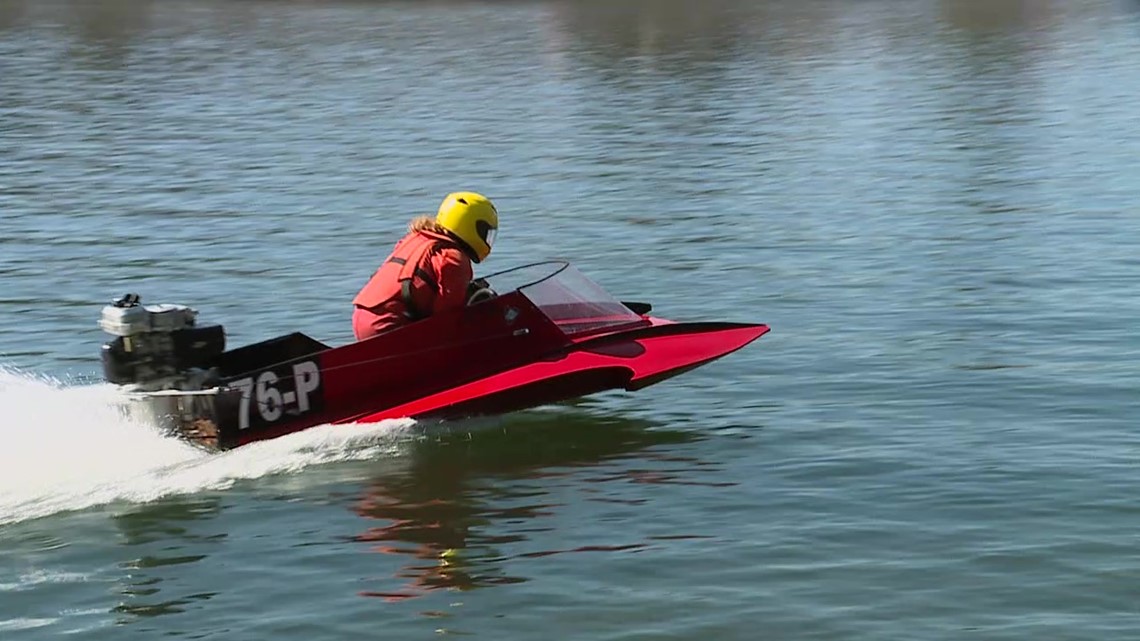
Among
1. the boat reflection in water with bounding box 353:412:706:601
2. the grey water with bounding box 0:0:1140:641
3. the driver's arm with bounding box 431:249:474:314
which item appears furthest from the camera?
the driver's arm with bounding box 431:249:474:314

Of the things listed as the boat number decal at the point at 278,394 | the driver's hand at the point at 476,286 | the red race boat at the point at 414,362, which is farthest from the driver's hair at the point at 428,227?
the boat number decal at the point at 278,394

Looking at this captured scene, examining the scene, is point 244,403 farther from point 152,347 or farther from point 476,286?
point 476,286

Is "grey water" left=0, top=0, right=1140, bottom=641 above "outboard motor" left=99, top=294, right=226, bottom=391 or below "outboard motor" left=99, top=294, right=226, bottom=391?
below

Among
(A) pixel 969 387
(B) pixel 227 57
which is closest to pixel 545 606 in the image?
(A) pixel 969 387

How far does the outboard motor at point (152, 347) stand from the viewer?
37.5 feet

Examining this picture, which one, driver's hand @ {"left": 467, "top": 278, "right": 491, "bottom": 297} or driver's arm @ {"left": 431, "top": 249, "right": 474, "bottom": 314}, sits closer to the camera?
driver's arm @ {"left": 431, "top": 249, "right": 474, "bottom": 314}

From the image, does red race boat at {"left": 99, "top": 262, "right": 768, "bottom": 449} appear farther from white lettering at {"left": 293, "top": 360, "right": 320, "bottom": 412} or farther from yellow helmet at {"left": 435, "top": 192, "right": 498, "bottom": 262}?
yellow helmet at {"left": 435, "top": 192, "right": 498, "bottom": 262}

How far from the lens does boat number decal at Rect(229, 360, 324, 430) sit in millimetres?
11602

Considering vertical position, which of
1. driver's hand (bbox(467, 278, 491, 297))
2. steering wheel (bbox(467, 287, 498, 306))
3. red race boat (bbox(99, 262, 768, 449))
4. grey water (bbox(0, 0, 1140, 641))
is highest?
driver's hand (bbox(467, 278, 491, 297))

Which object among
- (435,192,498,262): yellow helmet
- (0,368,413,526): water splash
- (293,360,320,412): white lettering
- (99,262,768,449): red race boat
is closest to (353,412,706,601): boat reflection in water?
(99,262,768,449): red race boat

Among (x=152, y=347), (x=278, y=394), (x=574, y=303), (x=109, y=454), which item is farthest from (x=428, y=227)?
(x=109, y=454)

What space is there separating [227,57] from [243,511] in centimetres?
3414

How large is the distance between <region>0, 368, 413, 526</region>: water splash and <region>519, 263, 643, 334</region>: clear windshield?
148 centimetres

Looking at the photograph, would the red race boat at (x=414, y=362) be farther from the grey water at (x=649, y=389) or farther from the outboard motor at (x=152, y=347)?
the grey water at (x=649, y=389)
